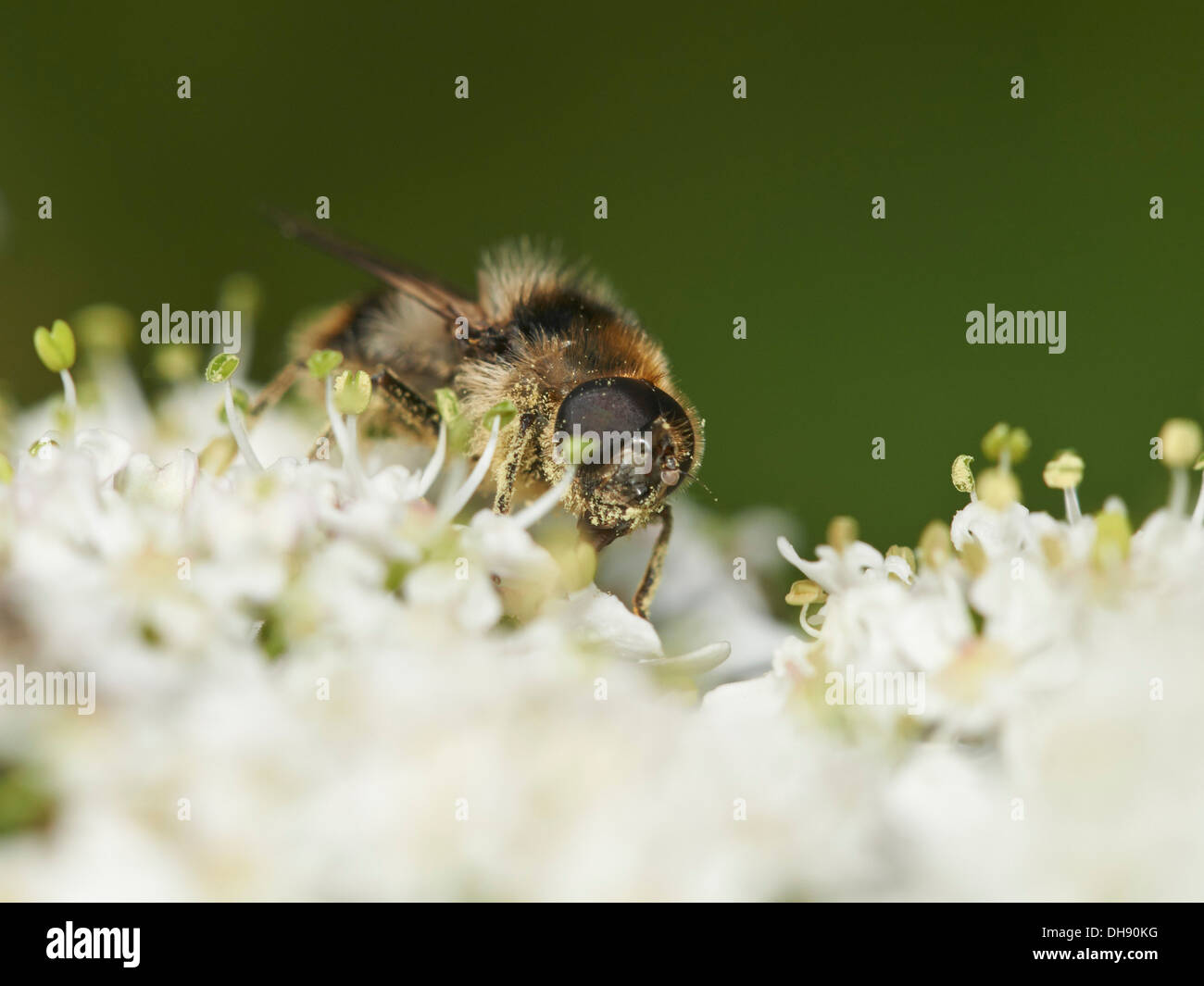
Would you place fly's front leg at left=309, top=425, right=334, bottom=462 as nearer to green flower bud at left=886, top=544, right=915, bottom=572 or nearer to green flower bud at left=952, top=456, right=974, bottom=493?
green flower bud at left=886, top=544, right=915, bottom=572

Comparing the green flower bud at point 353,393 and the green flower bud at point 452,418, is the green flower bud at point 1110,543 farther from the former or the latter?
the green flower bud at point 353,393

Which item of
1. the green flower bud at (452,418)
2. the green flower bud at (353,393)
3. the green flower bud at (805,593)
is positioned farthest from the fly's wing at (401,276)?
the green flower bud at (805,593)

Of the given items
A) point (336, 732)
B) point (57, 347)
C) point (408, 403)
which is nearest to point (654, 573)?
point (408, 403)

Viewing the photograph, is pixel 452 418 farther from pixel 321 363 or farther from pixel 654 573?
pixel 654 573

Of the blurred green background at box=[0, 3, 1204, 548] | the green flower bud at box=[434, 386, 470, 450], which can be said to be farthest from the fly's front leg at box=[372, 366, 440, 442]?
the blurred green background at box=[0, 3, 1204, 548]

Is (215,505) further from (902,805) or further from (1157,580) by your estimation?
(1157,580)

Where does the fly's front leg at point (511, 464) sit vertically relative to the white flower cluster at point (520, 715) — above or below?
above
